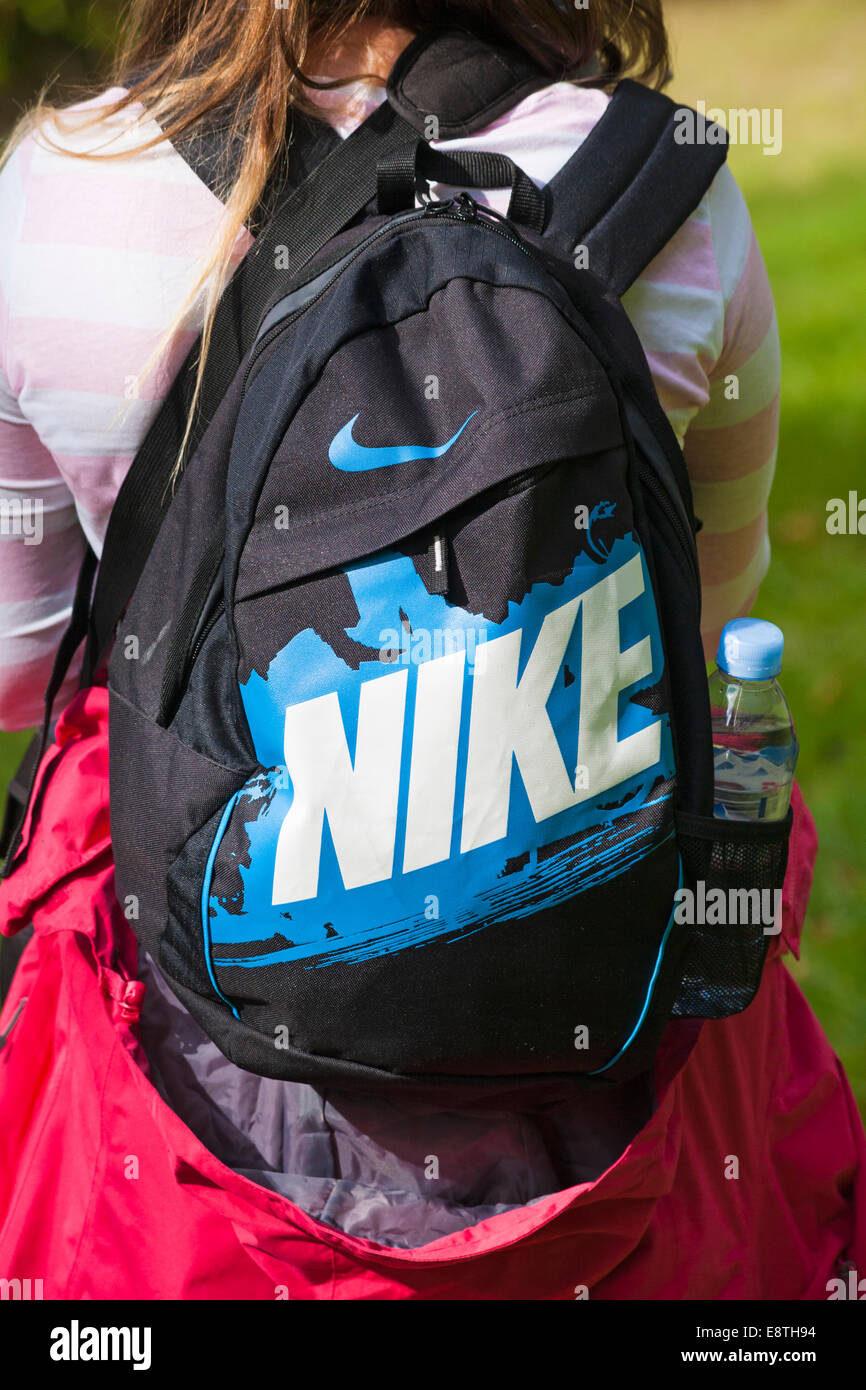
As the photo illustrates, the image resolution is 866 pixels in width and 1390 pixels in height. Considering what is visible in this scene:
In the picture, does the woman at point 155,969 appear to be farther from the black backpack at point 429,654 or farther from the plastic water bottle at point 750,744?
the plastic water bottle at point 750,744

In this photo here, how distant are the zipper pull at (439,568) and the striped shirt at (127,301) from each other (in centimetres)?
33

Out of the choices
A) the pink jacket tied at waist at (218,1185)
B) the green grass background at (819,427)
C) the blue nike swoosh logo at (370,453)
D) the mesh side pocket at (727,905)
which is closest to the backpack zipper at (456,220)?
the blue nike swoosh logo at (370,453)

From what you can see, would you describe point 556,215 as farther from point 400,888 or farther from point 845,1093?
point 845,1093

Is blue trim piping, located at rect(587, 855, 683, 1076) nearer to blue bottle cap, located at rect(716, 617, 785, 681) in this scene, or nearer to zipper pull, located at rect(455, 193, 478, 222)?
blue bottle cap, located at rect(716, 617, 785, 681)

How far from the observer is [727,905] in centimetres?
116

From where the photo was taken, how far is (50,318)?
113 cm

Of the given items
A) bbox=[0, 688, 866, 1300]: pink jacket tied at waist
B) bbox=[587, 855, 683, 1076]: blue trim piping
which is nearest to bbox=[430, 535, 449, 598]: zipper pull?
bbox=[587, 855, 683, 1076]: blue trim piping

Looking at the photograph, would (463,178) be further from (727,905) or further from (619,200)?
(727,905)

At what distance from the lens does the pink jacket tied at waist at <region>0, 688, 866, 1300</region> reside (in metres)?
1.16

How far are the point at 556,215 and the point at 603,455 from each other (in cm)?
25

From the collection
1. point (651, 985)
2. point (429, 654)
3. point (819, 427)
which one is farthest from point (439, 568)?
point (819, 427)

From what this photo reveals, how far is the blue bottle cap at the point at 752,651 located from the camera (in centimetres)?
121

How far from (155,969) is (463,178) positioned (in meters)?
0.83
